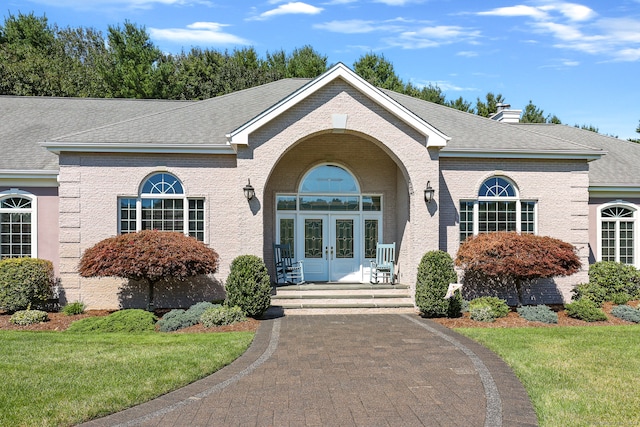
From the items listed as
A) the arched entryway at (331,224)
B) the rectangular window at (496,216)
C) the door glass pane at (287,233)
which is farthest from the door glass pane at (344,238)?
the rectangular window at (496,216)

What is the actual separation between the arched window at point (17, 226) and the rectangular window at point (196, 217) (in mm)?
4763

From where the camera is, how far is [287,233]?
1712 centimetres

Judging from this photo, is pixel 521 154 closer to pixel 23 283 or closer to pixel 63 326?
pixel 63 326

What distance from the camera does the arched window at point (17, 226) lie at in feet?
52.0

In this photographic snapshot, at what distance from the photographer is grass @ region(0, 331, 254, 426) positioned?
267 inches

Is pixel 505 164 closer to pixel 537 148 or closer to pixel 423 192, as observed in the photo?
pixel 537 148

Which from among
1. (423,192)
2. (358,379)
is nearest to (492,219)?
(423,192)

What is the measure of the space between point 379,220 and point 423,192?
2.69m

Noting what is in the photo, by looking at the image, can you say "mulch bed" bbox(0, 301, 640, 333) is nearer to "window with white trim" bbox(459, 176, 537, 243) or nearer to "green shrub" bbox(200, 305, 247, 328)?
"green shrub" bbox(200, 305, 247, 328)

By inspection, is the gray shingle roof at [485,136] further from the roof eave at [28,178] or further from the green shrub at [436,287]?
the roof eave at [28,178]

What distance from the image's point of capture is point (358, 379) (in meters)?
8.21

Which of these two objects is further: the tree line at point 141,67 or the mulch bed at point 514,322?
the tree line at point 141,67

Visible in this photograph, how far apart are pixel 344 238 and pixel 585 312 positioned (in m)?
7.23

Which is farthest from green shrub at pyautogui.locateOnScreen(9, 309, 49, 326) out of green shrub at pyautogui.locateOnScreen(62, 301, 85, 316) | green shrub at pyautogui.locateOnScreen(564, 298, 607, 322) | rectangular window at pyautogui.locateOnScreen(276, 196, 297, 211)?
green shrub at pyautogui.locateOnScreen(564, 298, 607, 322)
